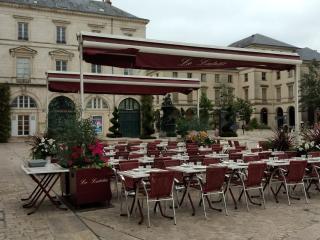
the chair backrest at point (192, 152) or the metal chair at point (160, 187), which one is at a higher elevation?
the chair backrest at point (192, 152)

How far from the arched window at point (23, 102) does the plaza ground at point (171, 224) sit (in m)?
30.0

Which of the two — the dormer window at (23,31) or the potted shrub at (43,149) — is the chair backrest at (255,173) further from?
the dormer window at (23,31)

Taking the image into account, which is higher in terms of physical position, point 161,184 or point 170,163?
point 170,163

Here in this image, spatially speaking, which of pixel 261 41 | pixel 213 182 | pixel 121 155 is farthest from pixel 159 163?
pixel 261 41

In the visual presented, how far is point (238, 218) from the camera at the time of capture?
6656 mm

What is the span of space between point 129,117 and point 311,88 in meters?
27.5

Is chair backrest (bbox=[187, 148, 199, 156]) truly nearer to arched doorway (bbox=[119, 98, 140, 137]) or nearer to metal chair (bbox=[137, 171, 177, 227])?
metal chair (bbox=[137, 171, 177, 227])

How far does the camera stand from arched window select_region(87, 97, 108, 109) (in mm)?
38906

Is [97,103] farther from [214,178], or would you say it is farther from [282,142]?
[214,178]

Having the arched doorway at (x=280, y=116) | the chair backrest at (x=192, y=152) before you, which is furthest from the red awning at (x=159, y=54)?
the arched doorway at (x=280, y=116)

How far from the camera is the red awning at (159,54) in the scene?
8.45 metres

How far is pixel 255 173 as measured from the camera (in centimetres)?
750

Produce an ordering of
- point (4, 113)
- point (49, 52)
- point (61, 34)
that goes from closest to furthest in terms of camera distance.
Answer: point (4, 113)
point (49, 52)
point (61, 34)

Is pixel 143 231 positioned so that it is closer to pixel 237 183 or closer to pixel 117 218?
pixel 117 218
